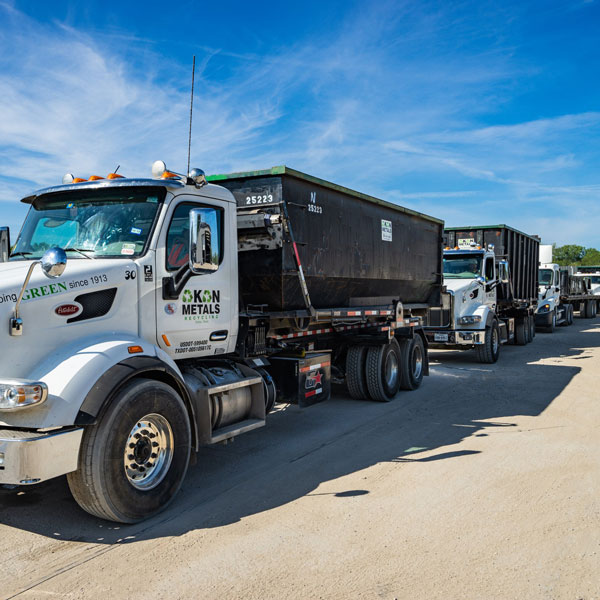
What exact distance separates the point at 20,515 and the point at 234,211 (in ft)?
10.7

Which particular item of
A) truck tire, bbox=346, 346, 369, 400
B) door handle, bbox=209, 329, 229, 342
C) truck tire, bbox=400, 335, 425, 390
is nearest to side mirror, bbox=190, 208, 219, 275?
door handle, bbox=209, 329, 229, 342

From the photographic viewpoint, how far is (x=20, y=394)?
3.68m

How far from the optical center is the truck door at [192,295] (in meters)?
4.98

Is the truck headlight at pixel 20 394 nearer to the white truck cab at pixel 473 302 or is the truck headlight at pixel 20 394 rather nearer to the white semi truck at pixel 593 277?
the white truck cab at pixel 473 302

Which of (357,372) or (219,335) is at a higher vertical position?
(219,335)

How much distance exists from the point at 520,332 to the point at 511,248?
9.57ft

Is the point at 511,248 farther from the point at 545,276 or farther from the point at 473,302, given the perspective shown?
the point at 545,276

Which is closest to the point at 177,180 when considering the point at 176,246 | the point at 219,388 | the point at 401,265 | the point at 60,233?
the point at 176,246

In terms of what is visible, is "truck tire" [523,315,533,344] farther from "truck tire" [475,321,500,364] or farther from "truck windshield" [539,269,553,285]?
"truck windshield" [539,269,553,285]

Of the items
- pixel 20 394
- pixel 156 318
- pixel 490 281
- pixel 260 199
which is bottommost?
pixel 20 394

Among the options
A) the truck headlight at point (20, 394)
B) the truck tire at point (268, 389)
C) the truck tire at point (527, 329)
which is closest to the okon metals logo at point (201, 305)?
the truck tire at point (268, 389)

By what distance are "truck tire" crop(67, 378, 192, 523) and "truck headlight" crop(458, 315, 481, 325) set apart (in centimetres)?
972

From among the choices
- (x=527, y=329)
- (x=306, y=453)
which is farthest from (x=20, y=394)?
(x=527, y=329)

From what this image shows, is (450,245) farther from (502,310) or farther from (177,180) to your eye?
(177,180)
